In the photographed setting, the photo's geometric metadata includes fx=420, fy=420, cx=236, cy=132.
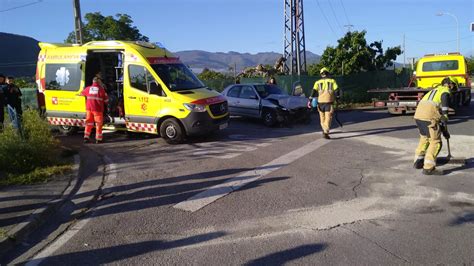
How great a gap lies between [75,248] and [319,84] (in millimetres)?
8383

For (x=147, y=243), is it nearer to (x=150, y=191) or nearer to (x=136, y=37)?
(x=150, y=191)

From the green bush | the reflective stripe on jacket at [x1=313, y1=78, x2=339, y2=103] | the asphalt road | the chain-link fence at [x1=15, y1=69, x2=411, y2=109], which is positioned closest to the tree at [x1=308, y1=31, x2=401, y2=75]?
the chain-link fence at [x1=15, y1=69, x2=411, y2=109]

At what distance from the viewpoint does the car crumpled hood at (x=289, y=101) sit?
539 inches

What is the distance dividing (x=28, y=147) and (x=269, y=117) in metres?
7.84

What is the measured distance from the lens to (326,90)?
36.6ft

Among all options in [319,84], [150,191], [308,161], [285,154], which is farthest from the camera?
[319,84]

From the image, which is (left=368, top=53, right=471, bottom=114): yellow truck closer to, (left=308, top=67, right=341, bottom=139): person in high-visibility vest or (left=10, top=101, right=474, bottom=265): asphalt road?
(left=308, top=67, right=341, bottom=139): person in high-visibility vest

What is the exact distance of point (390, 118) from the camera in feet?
50.9

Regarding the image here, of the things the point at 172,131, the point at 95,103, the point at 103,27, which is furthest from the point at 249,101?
the point at 103,27

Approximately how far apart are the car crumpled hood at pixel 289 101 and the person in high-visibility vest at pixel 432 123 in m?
6.37

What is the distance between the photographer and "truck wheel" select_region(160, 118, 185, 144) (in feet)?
34.1

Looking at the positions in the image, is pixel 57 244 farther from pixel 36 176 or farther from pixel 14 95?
pixel 14 95

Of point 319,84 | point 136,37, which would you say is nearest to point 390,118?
point 319,84

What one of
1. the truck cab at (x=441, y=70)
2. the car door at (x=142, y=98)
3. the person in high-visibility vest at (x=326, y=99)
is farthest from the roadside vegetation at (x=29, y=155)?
the truck cab at (x=441, y=70)
